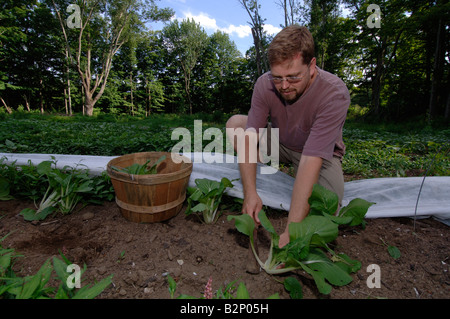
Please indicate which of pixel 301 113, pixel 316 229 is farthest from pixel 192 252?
pixel 301 113

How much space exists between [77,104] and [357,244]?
74.8 ft

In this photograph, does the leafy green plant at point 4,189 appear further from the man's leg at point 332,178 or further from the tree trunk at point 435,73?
the tree trunk at point 435,73

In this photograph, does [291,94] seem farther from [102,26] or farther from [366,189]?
[102,26]

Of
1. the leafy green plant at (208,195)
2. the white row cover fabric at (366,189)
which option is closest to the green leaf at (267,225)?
the leafy green plant at (208,195)

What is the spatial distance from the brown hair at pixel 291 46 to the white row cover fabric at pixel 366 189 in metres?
0.95

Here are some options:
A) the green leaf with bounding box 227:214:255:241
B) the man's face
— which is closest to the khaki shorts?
the man's face

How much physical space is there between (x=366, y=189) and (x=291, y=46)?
1.47m

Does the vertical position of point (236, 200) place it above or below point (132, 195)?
below

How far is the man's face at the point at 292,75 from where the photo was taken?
149cm

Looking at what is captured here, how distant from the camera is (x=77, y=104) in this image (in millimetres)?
19250

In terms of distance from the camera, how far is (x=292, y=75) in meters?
1.53

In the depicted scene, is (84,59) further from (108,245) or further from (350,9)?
(108,245)

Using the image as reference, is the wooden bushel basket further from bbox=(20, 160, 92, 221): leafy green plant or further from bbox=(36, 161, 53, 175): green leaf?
bbox=(36, 161, 53, 175): green leaf

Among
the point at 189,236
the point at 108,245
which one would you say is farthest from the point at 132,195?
the point at 189,236
